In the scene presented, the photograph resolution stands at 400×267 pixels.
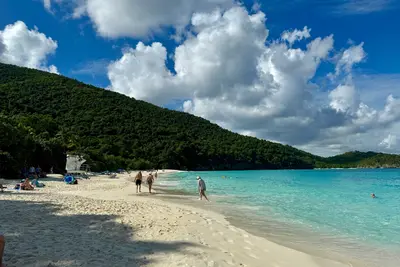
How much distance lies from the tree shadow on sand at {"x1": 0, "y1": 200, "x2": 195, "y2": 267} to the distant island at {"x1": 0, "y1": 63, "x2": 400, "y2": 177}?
41824 millimetres

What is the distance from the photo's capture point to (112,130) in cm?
12081

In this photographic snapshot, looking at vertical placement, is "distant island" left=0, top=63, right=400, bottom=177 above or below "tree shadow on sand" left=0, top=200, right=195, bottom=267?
above

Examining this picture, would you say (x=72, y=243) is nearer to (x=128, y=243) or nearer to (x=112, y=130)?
(x=128, y=243)

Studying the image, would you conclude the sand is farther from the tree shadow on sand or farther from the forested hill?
the forested hill

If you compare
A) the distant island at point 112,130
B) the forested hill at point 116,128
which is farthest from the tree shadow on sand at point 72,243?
the forested hill at point 116,128

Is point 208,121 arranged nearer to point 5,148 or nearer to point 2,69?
point 2,69

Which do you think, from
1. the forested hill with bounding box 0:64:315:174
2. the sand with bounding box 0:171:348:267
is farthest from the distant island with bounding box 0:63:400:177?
the sand with bounding box 0:171:348:267

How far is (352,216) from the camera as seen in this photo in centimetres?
1692

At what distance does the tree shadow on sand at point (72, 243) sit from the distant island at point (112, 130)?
41.8m

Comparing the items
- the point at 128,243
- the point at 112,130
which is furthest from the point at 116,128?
the point at 128,243

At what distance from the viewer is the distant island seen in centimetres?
8619

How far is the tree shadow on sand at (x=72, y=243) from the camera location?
20.7ft

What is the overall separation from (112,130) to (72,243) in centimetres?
11706

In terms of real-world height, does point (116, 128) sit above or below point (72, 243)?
above
